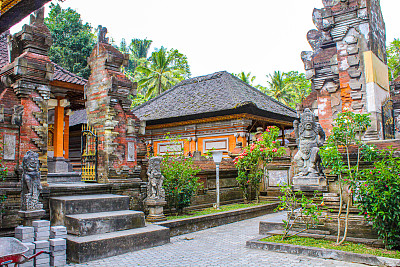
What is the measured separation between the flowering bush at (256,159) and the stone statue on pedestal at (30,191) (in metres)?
8.18

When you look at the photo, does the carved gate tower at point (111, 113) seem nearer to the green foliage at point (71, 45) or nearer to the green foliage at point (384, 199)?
the green foliage at point (384, 199)

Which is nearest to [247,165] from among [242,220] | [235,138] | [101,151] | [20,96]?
[242,220]

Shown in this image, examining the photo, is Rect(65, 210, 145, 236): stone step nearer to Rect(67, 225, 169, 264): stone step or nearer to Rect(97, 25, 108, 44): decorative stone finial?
Rect(67, 225, 169, 264): stone step

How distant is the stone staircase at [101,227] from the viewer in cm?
600

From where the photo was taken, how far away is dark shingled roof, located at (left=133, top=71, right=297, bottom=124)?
1748cm

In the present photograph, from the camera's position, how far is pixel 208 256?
20.7 feet

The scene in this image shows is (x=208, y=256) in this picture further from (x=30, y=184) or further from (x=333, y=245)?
(x=30, y=184)

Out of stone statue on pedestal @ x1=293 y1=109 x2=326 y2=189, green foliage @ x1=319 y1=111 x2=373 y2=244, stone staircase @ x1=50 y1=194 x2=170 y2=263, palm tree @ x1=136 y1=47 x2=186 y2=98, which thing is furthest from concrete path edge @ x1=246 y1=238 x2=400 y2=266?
palm tree @ x1=136 y1=47 x2=186 y2=98

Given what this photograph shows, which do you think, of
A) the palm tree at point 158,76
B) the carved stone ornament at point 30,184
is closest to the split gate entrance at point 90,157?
the carved stone ornament at point 30,184

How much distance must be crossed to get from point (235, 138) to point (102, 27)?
31.4 feet

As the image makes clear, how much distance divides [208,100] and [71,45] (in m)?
10.6

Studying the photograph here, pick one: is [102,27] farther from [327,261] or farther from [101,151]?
[327,261]

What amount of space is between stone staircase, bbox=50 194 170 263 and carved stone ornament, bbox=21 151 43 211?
570mm

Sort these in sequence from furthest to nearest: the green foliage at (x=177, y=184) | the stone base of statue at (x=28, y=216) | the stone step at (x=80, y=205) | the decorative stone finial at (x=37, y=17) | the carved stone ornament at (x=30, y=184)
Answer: the green foliage at (x=177, y=184), the decorative stone finial at (x=37, y=17), the stone step at (x=80, y=205), the carved stone ornament at (x=30, y=184), the stone base of statue at (x=28, y=216)
